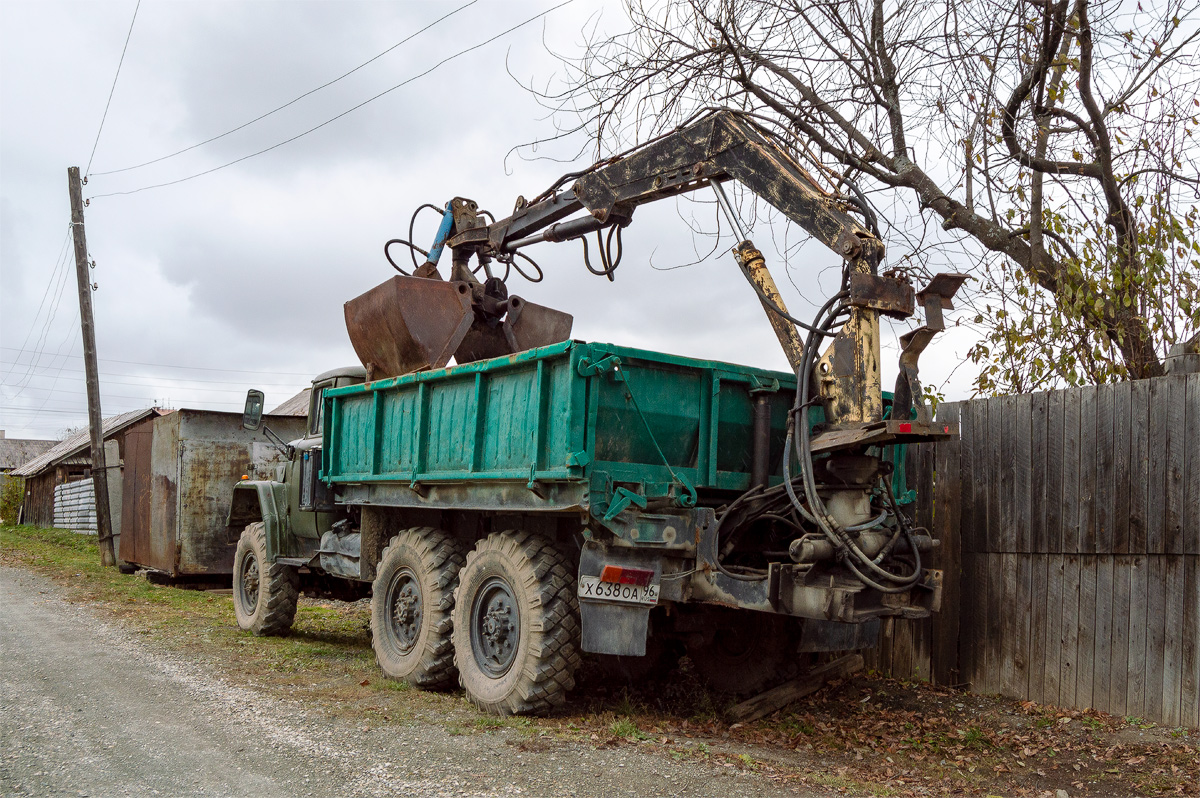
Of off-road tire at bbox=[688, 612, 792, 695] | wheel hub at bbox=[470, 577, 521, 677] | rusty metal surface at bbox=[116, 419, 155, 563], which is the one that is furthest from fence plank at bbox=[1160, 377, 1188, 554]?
rusty metal surface at bbox=[116, 419, 155, 563]

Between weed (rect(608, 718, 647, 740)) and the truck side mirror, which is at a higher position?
the truck side mirror

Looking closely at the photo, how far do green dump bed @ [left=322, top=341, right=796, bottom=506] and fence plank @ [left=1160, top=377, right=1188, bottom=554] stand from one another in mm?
2526

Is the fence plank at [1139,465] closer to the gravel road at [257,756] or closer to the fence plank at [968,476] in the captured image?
the fence plank at [968,476]

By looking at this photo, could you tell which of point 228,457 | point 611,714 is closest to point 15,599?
point 228,457

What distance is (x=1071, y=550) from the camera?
725cm

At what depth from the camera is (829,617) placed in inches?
226

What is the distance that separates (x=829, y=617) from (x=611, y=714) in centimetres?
193

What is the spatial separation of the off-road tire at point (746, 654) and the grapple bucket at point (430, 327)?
3.59 meters

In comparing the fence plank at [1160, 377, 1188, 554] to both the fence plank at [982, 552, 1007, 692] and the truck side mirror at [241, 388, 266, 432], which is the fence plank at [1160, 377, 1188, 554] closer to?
the fence plank at [982, 552, 1007, 692]

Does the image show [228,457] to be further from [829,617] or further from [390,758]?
[829,617]

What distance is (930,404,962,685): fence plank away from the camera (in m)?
8.12

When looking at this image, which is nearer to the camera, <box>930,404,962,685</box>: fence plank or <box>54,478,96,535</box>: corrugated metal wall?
<box>930,404,962,685</box>: fence plank

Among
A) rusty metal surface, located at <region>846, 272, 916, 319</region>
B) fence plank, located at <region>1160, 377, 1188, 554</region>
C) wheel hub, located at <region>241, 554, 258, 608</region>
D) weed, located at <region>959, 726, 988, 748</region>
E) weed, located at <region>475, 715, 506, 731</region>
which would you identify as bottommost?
weed, located at <region>475, 715, 506, 731</region>

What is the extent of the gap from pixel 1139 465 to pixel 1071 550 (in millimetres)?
817
